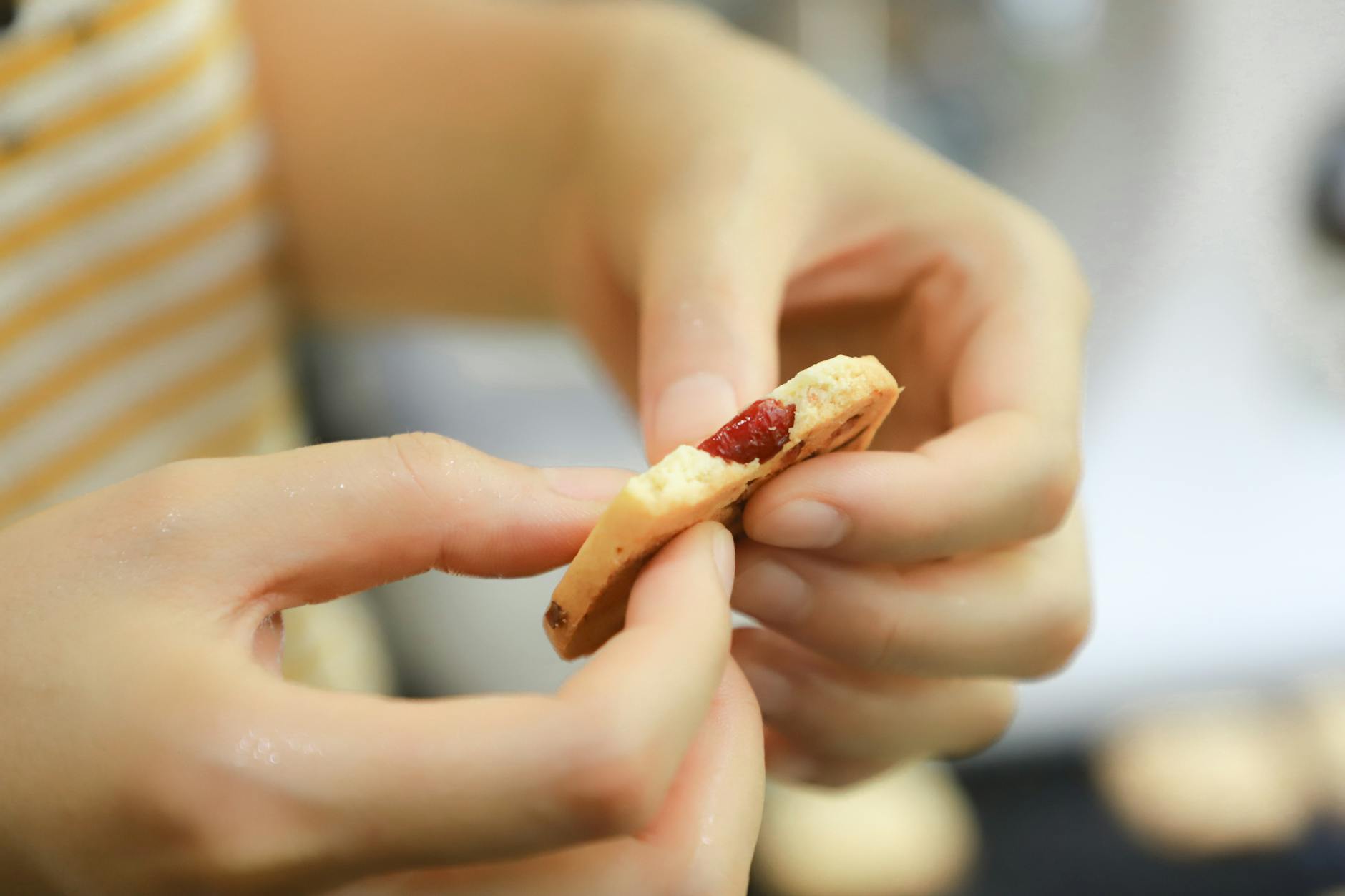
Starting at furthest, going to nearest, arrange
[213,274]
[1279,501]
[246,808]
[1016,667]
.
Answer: [1279,501]
[213,274]
[1016,667]
[246,808]

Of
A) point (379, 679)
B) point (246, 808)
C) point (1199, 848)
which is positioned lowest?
point (1199, 848)

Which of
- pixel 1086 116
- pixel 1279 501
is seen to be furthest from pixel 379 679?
pixel 1279 501

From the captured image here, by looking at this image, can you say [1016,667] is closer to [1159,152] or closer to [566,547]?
[566,547]

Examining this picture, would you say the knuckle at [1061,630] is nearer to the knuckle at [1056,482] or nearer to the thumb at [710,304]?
the knuckle at [1056,482]

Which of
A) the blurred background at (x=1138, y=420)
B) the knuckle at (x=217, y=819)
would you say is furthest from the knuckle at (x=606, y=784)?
the blurred background at (x=1138, y=420)

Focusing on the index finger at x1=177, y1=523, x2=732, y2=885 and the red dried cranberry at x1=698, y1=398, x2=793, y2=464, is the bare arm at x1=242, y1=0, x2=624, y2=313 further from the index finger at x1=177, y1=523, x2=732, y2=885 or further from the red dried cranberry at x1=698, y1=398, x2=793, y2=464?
the index finger at x1=177, y1=523, x2=732, y2=885

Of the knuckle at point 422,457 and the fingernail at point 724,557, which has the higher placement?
the knuckle at point 422,457
